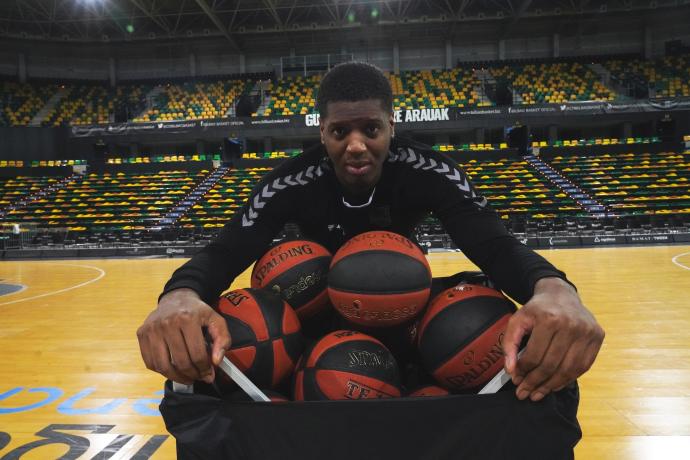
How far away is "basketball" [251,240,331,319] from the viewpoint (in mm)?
1644

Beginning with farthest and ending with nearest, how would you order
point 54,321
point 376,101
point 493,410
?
point 54,321
point 376,101
point 493,410

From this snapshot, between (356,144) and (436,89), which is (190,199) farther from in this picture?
(356,144)

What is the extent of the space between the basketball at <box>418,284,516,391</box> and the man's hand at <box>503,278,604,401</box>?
24 centimetres

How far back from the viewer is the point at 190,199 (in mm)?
17391

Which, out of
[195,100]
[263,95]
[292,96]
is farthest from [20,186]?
[292,96]

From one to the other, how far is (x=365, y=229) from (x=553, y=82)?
75.7 feet

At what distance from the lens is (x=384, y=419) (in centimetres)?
95

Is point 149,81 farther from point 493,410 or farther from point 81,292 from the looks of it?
point 493,410

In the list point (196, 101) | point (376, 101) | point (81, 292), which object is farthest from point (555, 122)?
point (376, 101)

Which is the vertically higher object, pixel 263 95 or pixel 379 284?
pixel 263 95

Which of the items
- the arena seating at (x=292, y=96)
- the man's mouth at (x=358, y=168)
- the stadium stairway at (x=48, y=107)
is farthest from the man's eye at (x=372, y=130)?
the stadium stairway at (x=48, y=107)

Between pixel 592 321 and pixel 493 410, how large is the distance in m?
0.29

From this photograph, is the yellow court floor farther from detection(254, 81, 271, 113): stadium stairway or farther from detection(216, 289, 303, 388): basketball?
detection(254, 81, 271, 113): stadium stairway

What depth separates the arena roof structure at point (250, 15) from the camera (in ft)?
67.2
